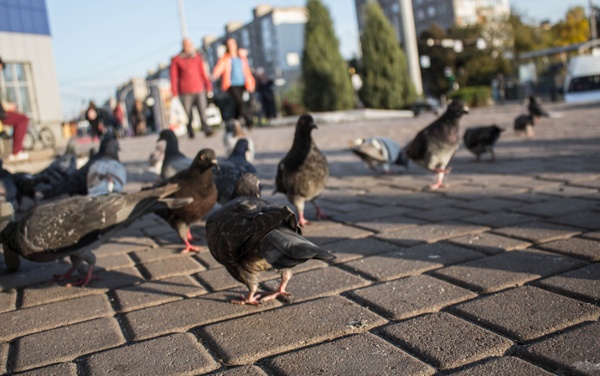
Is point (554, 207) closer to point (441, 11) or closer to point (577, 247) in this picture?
point (577, 247)

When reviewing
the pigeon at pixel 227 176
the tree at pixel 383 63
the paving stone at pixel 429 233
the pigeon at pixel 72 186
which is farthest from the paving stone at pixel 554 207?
the tree at pixel 383 63

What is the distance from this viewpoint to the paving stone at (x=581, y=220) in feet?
12.9

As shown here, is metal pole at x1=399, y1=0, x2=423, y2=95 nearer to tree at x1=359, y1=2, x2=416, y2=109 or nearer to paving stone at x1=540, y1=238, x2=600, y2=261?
tree at x1=359, y1=2, x2=416, y2=109

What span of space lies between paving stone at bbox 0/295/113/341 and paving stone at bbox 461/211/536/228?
8.92ft

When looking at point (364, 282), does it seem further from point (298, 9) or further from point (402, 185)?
point (298, 9)

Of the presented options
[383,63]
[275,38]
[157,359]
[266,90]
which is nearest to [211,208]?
[157,359]

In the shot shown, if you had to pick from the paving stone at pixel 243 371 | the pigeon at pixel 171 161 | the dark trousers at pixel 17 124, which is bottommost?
the paving stone at pixel 243 371

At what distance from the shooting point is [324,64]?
1168 inches

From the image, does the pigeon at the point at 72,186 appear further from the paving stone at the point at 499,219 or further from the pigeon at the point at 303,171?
the paving stone at the point at 499,219

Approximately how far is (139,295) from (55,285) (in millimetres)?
754

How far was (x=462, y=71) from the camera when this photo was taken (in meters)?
57.3

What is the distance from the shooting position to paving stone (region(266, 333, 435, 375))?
2.13 metres

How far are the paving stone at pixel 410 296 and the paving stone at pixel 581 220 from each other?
1464mm

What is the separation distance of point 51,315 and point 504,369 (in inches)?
90.3
